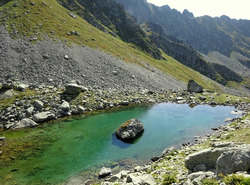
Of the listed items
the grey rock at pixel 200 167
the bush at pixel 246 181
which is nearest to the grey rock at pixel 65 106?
the grey rock at pixel 200 167

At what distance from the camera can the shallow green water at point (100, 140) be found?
23516mm

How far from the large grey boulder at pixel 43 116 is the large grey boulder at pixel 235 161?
119ft

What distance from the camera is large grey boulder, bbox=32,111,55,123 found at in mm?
A: 38781

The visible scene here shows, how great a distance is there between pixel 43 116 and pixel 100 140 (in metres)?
15.9

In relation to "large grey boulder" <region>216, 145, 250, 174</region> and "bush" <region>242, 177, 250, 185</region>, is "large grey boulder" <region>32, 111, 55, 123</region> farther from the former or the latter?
"bush" <region>242, 177, 250, 185</region>

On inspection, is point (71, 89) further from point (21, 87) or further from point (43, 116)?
point (21, 87)

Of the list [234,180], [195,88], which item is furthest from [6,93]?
[195,88]

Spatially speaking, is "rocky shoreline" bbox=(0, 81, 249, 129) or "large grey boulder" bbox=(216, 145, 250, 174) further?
"rocky shoreline" bbox=(0, 81, 249, 129)

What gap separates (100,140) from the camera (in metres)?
32.9

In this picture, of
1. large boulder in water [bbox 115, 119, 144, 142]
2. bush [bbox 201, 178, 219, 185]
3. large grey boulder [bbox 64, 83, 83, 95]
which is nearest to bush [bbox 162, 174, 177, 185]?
bush [bbox 201, 178, 219, 185]

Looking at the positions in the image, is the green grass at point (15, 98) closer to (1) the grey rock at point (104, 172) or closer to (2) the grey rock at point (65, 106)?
(2) the grey rock at point (65, 106)

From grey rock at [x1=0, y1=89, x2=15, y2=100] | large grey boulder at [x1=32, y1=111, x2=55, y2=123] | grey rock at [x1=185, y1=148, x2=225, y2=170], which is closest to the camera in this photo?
grey rock at [x1=185, y1=148, x2=225, y2=170]

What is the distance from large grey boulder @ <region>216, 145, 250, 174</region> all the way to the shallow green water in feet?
48.9

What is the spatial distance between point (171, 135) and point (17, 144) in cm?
2854
